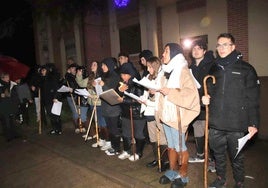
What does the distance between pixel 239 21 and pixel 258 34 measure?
795 millimetres

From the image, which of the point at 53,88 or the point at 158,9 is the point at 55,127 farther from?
the point at 158,9

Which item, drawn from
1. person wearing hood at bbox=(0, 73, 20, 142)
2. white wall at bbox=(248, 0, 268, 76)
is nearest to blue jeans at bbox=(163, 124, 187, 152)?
person wearing hood at bbox=(0, 73, 20, 142)

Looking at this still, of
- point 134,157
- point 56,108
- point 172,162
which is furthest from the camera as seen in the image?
point 56,108

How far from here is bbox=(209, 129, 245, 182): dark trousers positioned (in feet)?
12.4

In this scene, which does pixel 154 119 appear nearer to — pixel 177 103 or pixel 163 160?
pixel 163 160

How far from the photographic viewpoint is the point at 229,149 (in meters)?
3.86

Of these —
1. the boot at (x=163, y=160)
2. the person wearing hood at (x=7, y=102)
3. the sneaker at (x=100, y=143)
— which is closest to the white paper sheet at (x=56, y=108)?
the person wearing hood at (x=7, y=102)

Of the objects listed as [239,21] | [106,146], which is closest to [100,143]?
[106,146]

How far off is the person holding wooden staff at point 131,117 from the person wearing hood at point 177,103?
1123 mm

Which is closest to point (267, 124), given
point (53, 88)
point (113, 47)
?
point (53, 88)

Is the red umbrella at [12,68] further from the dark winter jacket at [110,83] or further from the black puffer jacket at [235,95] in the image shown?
the black puffer jacket at [235,95]

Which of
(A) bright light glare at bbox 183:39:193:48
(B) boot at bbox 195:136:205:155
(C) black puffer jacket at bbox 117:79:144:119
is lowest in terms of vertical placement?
(B) boot at bbox 195:136:205:155

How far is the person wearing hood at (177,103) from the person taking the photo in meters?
3.93

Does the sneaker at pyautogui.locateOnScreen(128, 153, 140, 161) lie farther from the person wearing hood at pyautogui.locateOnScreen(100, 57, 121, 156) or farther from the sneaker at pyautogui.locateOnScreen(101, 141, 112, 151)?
the sneaker at pyautogui.locateOnScreen(101, 141, 112, 151)
